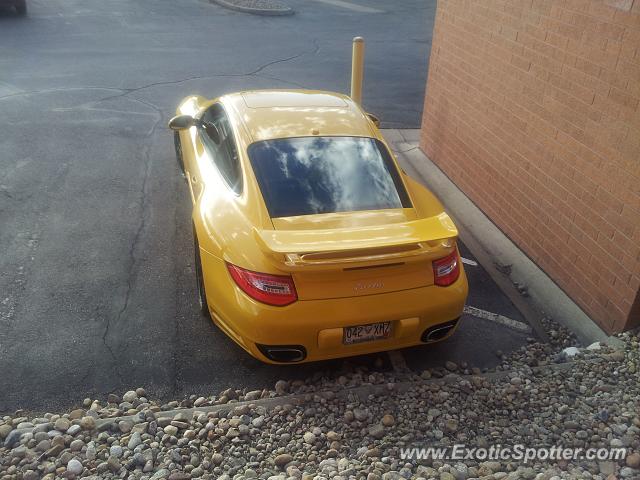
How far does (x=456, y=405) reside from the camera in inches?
152

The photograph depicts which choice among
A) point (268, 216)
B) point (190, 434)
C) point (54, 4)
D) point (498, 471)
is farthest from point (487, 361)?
point (54, 4)

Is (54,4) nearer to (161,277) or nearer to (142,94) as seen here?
(142,94)

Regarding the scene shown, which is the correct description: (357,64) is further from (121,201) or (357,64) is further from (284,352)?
(284,352)

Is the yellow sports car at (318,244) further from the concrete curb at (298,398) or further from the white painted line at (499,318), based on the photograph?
the white painted line at (499,318)

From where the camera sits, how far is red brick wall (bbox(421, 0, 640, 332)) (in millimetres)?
4656

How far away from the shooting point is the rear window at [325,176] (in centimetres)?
437

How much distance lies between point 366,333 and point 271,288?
0.73 meters

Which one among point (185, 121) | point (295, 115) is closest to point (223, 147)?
point (295, 115)

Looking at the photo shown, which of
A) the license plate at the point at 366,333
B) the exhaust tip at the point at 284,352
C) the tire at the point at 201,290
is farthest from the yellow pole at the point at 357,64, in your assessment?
the exhaust tip at the point at 284,352

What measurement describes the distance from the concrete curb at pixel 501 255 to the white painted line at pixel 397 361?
152cm

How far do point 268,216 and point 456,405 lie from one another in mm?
1817

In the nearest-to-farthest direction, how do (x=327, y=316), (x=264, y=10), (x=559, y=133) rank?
1. (x=327, y=316)
2. (x=559, y=133)
3. (x=264, y=10)

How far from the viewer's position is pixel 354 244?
380 cm

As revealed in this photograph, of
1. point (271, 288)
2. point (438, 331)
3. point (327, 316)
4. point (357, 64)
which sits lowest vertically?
point (438, 331)
